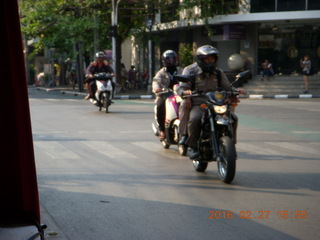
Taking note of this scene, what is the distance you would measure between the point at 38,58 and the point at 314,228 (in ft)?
200

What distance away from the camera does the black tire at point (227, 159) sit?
7172 mm

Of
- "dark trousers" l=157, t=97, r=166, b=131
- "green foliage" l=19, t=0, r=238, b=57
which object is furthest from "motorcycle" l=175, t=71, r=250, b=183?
"green foliage" l=19, t=0, r=238, b=57

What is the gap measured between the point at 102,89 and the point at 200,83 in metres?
11.0

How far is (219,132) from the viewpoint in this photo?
25.5ft

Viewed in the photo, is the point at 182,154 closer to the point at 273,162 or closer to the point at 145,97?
the point at 273,162

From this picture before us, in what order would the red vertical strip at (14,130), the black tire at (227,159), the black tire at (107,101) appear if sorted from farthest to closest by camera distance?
the black tire at (107,101), the black tire at (227,159), the red vertical strip at (14,130)

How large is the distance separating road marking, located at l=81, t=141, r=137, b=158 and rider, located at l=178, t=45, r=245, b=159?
6.21ft

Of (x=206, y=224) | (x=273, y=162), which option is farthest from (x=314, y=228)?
(x=273, y=162)

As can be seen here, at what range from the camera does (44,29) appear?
1313 inches

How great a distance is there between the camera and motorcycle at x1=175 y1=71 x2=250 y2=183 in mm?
7254
